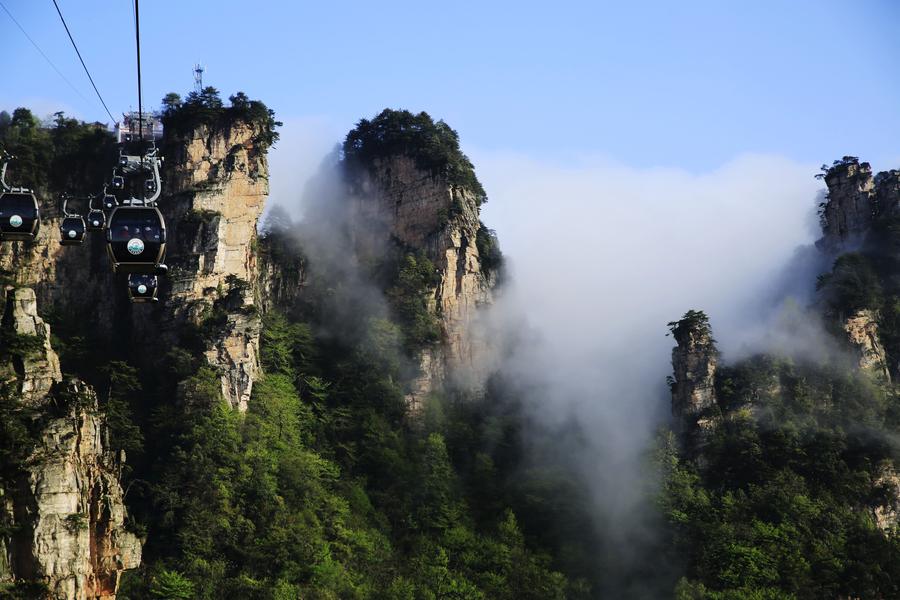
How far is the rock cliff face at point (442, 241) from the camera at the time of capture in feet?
327

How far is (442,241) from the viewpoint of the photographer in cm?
10131

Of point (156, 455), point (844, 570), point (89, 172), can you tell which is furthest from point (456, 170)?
point (844, 570)

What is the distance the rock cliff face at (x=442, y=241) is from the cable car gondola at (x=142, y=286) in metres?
53.4

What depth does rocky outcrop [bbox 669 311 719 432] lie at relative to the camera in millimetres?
91000

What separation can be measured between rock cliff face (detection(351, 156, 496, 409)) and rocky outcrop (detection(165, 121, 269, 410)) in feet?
41.5

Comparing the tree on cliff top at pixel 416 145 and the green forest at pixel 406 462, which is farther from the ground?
the tree on cliff top at pixel 416 145

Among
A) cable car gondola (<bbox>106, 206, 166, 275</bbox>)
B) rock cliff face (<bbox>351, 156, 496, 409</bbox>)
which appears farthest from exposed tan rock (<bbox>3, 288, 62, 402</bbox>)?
cable car gondola (<bbox>106, 206, 166, 275</bbox>)

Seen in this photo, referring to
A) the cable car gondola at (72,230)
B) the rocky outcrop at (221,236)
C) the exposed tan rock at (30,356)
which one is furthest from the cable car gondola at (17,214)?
the rocky outcrop at (221,236)

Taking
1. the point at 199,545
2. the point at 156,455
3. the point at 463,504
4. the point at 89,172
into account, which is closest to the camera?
the point at 199,545

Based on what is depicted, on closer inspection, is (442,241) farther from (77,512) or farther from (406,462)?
(77,512)

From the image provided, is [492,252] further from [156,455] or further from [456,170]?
[156,455]

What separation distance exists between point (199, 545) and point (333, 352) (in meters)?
25.0

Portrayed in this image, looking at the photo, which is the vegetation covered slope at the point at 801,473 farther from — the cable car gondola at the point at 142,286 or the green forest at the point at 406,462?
the cable car gondola at the point at 142,286

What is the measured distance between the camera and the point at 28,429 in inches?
2692
